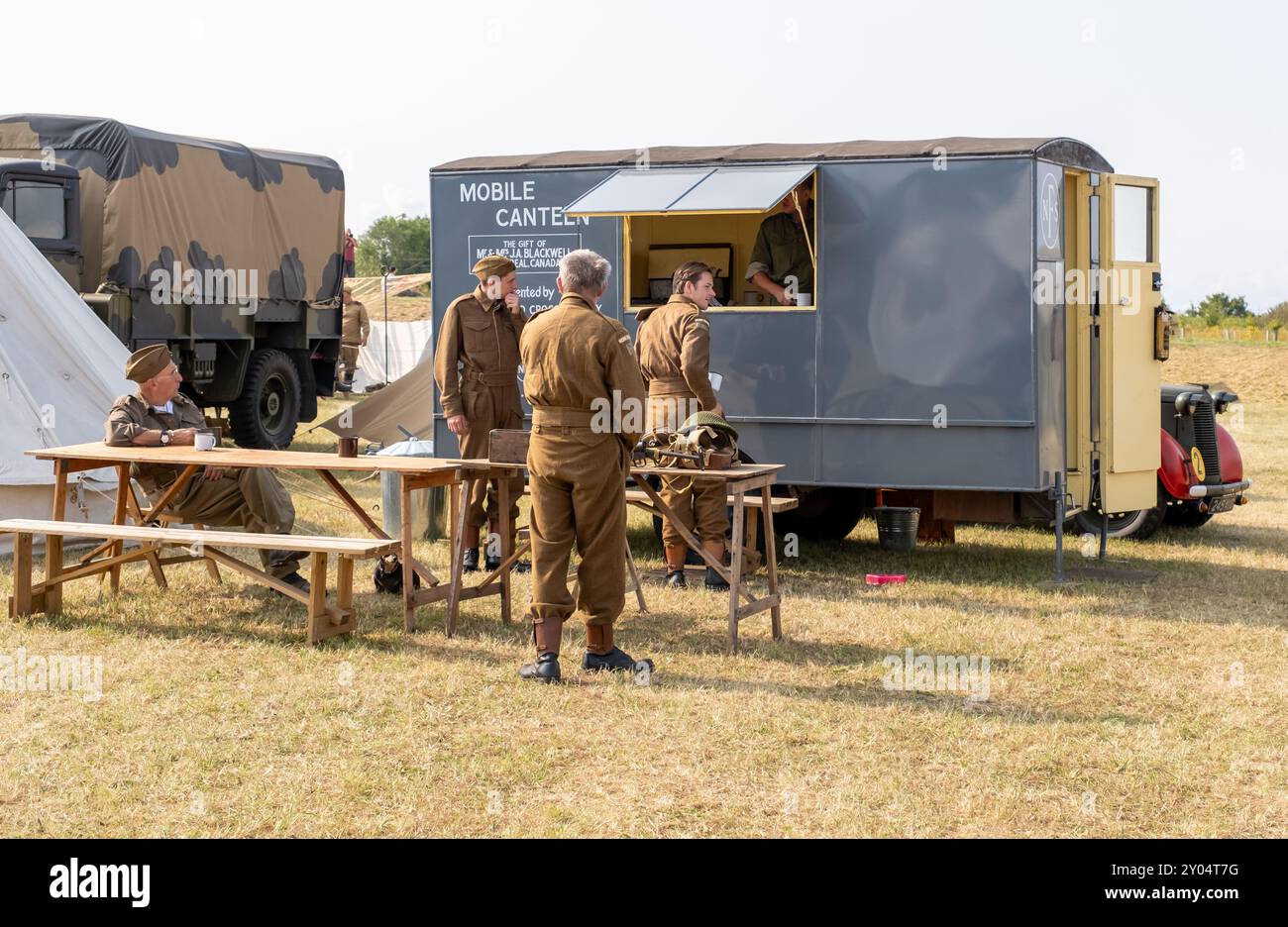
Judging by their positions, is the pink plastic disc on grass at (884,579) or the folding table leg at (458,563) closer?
the folding table leg at (458,563)

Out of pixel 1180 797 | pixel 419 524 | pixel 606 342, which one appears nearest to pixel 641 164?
pixel 419 524

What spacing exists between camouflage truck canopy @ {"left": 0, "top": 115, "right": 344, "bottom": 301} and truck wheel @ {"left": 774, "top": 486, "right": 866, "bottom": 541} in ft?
20.4

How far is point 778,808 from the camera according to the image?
4.61m

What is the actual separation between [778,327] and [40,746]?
465cm

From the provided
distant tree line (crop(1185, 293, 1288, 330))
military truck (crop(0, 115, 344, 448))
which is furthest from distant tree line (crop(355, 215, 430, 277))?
military truck (crop(0, 115, 344, 448))

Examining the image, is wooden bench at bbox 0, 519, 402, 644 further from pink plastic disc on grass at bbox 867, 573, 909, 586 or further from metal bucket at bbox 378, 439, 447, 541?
pink plastic disc on grass at bbox 867, 573, 909, 586

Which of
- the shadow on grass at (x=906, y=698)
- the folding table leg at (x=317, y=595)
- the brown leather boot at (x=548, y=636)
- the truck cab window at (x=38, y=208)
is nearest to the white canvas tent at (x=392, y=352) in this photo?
the truck cab window at (x=38, y=208)

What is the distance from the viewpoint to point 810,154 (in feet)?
27.6

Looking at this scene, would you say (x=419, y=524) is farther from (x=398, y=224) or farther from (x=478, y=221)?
(x=398, y=224)

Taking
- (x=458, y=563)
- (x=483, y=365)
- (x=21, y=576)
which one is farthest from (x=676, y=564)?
(x=21, y=576)

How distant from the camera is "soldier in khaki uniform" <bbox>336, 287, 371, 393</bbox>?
2214 centimetres

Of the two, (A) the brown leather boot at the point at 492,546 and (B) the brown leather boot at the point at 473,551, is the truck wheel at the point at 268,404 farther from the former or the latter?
(A) the brown leather boot at the point at 492,546

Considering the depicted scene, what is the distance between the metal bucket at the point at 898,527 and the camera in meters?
9.23

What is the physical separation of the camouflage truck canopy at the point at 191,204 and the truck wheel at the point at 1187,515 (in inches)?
329
